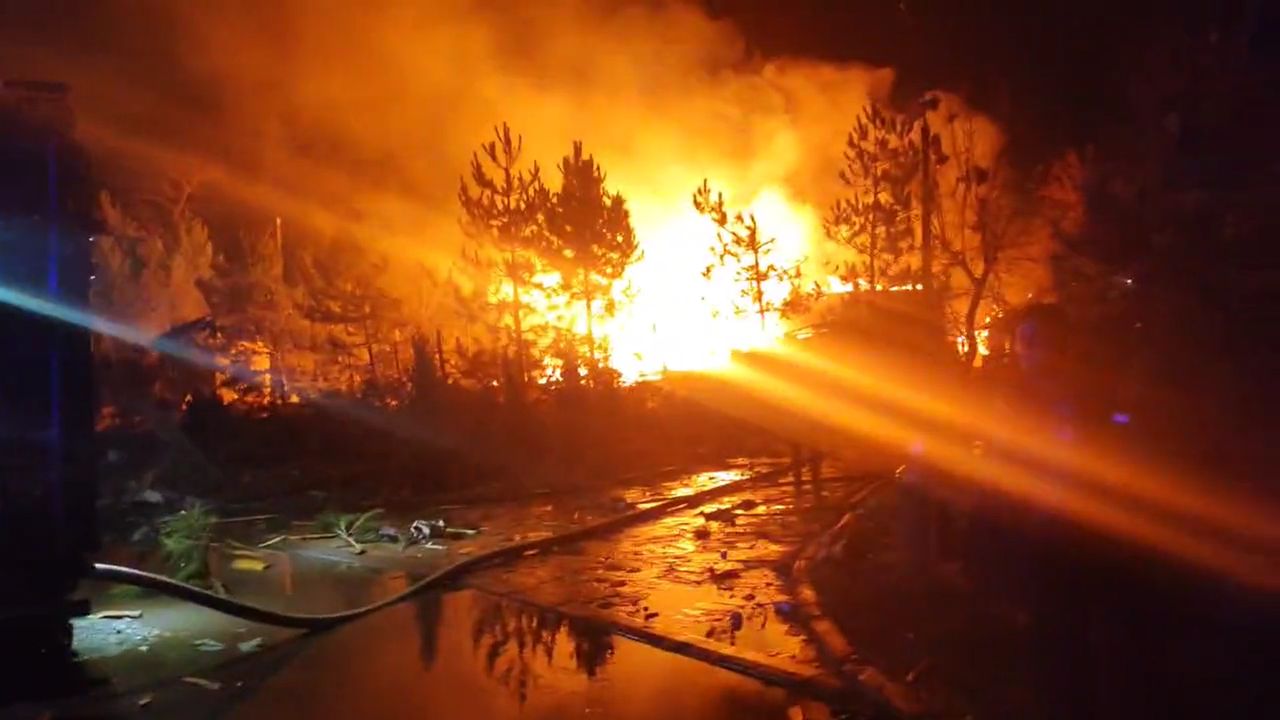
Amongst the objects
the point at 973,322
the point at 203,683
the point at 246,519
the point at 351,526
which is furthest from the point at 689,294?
the point at 203,683

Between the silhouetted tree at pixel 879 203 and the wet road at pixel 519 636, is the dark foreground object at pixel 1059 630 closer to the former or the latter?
the wet road at pixel 519 636

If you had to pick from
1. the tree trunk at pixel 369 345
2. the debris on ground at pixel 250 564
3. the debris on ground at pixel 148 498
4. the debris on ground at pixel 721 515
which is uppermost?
the tree trunk at pixel 369 345

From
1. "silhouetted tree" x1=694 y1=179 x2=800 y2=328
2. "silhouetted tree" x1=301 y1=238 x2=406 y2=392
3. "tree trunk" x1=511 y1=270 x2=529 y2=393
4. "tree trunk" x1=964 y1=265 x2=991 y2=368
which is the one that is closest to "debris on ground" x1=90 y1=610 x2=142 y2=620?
"tree trunk" x1=511 y1=270 x2=529 y2=393

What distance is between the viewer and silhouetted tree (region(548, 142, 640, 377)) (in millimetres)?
22984

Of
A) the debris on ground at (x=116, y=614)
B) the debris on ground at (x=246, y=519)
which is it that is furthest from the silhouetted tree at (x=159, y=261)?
the debris on ground at (x=116, y=614)

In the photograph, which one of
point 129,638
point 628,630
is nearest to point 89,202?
point 129,638

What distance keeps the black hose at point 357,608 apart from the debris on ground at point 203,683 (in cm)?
67

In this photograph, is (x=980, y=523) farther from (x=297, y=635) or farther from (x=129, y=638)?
(x=129, y=638)

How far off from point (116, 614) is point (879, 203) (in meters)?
21.9

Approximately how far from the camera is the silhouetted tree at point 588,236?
23.0 meters

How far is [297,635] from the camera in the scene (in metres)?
6.80

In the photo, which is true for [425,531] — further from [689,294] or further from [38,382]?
[689,294]

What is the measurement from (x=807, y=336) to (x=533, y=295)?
6.99 m

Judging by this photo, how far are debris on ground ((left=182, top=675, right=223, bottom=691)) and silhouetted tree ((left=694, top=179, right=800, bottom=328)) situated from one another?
21791mm
